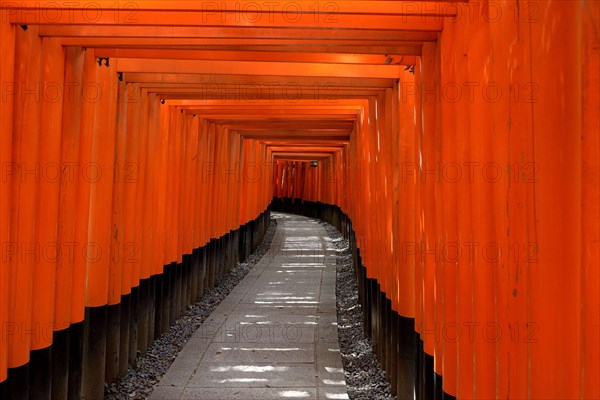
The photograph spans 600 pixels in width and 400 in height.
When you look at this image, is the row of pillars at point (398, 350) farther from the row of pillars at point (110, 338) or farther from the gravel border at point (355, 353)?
the row of pillars at point (110, 338)

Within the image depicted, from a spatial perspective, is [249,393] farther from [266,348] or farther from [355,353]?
[355,353]

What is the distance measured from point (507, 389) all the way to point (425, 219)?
5.53 feet

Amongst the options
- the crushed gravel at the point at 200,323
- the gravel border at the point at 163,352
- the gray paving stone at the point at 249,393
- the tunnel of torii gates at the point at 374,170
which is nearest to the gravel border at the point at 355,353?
the crushed gravel at the point at 200,323

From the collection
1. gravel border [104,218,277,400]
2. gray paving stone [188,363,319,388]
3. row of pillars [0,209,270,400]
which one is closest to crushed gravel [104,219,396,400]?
gravel border [104,218,277,400]

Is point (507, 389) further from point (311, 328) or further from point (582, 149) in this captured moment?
point (311, 328)

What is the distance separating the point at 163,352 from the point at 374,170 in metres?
3.29

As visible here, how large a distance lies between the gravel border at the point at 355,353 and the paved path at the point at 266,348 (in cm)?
19

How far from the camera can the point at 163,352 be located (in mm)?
6656

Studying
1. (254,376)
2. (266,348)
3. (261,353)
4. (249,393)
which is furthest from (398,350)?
(266,348)

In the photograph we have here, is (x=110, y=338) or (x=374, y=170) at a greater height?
(x=374, y=170)

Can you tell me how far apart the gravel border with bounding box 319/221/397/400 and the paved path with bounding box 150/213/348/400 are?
19 centimetres

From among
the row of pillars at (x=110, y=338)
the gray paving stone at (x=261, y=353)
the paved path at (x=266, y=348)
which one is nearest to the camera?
the row of pillars at (x=110, y=338)

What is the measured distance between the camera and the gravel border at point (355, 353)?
18.0 feet

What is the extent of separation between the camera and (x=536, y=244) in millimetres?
1855
